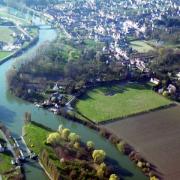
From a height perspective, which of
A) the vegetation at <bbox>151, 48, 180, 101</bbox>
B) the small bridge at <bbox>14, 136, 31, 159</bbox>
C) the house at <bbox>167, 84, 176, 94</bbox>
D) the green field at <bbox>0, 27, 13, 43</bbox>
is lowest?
the small bridge at <bbox>14, 136, 31, 159</bbox>

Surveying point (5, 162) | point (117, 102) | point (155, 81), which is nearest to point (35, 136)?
point (5, 162)

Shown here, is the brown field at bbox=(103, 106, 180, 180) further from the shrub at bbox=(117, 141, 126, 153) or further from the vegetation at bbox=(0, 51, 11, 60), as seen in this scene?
the vegetation at bbox=(0, 51, 11, 60)

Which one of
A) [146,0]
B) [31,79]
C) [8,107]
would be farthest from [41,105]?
[146,0]

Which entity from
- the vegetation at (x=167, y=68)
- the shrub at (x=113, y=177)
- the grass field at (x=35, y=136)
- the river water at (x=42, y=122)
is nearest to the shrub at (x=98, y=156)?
the river water at (x=42, y=122)

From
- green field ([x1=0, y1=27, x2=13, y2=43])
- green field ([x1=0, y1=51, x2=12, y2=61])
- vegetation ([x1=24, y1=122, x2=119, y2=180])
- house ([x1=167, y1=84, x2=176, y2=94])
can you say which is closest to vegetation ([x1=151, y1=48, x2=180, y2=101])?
house ([x1=167, y1=84, x2=176, y2=94])

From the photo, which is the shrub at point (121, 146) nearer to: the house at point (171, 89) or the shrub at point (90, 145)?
the shrub at point (90, 145)

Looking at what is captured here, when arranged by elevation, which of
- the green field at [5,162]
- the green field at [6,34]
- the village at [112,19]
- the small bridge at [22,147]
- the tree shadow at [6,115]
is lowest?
the green field at [5,162]
